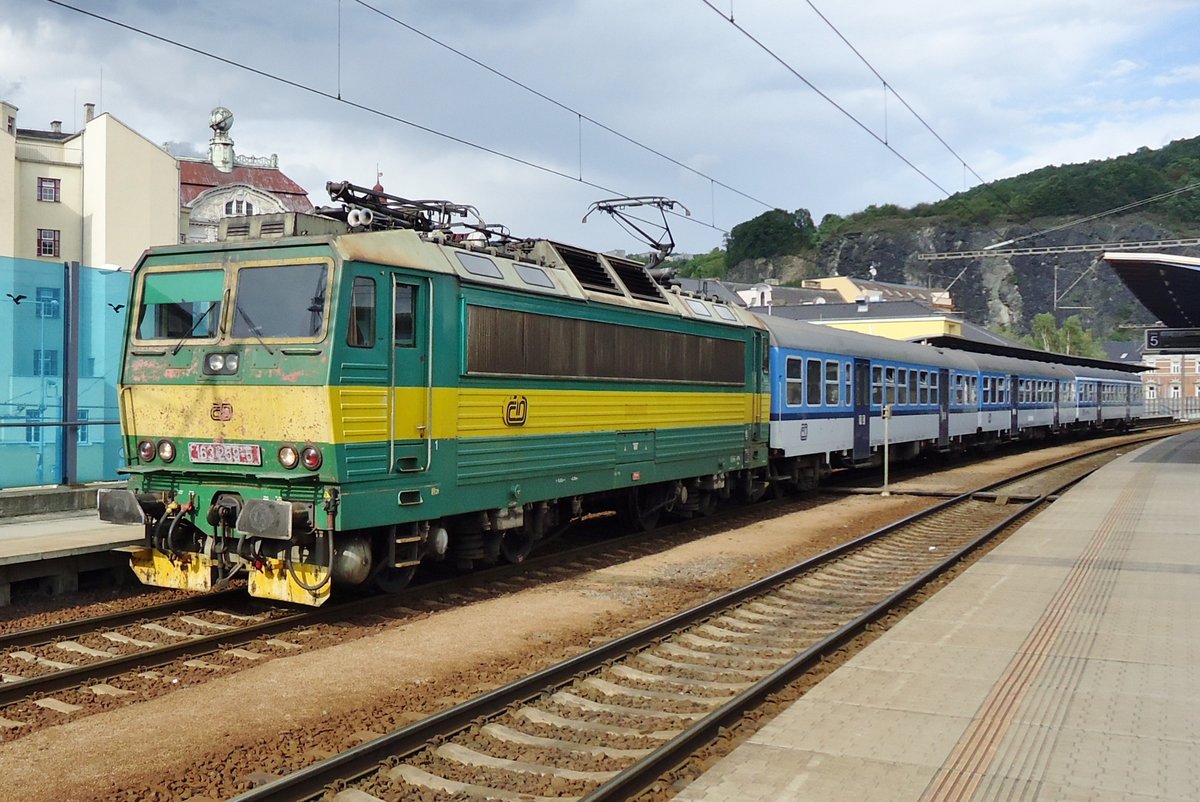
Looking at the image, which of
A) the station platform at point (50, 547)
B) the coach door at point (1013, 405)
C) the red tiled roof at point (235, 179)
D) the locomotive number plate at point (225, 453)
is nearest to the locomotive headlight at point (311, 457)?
the locomotive number plate at point (225, 453)

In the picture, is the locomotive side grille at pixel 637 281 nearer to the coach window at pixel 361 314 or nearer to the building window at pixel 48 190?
the coach window at pixel 361 314

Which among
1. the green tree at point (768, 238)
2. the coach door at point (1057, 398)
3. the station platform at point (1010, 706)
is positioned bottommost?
the station platform at point (1010, 706)

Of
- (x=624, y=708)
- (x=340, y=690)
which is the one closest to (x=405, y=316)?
(x=340, y=690)

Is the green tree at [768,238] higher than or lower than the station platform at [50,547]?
higher

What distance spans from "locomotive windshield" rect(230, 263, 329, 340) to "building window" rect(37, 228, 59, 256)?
4718 cm

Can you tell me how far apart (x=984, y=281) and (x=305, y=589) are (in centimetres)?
14208

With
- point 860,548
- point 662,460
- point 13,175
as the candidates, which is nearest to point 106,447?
point 662,460

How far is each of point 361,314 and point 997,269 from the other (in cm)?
14094

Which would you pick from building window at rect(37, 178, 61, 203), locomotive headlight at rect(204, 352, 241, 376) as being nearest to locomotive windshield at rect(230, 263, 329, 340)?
locomotive headlight at rect(204, 352, 241, 376)

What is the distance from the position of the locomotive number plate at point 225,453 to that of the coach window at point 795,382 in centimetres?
1162

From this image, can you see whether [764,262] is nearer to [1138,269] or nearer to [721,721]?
[1138,269]

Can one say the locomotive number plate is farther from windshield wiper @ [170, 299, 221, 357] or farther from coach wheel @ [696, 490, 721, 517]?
coach wheel @ [696, 490, 721, 517]

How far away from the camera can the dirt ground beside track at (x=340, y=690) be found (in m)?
5.75

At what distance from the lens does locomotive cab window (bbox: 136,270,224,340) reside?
9.46 meters
